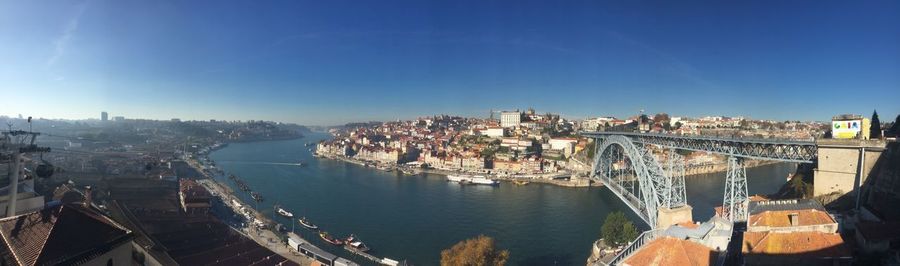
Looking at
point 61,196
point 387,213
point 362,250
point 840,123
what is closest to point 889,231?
point 840,123

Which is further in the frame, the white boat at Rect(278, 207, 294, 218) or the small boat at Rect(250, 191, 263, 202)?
the small boat at Rect(250, 191, 263, 202)

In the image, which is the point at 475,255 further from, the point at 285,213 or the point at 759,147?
the point at 285,213

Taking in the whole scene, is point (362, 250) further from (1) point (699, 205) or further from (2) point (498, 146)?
(2) point (498, 146)

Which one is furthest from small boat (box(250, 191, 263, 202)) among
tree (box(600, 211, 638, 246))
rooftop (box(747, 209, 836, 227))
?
rooftop (box(747, 209, 836, 227))

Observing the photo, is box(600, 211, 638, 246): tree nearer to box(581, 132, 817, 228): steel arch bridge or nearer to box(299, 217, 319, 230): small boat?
box(581, 132, 817, 228): steel arch bridge

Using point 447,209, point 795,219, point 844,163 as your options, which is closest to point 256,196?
point 447,209
